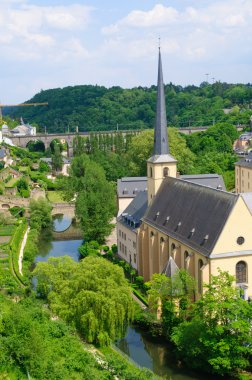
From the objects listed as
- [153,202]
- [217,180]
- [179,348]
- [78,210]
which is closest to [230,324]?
[179,348]

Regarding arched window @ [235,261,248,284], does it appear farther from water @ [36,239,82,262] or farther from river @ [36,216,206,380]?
water @ [36,239,82,262]

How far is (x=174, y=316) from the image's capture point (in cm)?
3919

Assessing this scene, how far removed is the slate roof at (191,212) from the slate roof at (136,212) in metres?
3.20

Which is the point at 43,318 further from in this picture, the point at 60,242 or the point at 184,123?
the point at 184,123

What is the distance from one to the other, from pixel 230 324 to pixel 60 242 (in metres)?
44.8

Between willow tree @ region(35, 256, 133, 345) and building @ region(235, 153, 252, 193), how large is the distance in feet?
152

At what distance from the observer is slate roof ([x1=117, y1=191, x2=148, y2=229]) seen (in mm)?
57125

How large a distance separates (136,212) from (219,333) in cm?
2728

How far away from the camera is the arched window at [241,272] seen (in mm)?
40156

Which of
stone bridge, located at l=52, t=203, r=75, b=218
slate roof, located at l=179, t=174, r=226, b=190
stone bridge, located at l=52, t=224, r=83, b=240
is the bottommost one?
stone bridge, located at l=52, t=224, r=83, b=240

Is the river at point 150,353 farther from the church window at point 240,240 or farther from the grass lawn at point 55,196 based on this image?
the grass lawn at point 55,196

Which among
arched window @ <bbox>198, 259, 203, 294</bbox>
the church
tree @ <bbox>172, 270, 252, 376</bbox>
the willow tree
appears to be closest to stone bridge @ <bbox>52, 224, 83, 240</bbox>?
the church

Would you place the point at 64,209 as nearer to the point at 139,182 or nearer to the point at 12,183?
the point at 12,183

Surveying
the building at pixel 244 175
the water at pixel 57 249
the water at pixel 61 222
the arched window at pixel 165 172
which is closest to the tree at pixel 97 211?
the water at pixel 57 249
